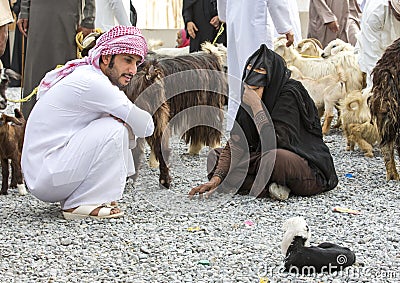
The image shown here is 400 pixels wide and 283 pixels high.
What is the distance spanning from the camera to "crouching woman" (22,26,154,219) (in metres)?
4.59

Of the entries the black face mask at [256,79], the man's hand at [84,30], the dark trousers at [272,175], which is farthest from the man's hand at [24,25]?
the dark trousers at [272,175]

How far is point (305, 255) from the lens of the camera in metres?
3.58

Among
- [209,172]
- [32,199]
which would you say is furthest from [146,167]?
[32,199]

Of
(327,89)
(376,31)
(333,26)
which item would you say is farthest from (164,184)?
(333,26)

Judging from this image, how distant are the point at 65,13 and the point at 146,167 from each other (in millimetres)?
1395

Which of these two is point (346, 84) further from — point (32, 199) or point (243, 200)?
point (32, 199)

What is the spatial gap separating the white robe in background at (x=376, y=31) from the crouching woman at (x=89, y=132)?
3.13 m

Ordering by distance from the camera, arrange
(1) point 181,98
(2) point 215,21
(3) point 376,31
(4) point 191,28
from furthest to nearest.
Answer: (4) point 191,28, (2) point 215,21, (3) point 376,31, (1) point 181,98

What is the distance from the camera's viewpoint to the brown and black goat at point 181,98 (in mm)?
5531

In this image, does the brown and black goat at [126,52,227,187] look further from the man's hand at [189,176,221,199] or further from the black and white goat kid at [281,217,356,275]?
the black and white goat kid at [281,217,356,275]

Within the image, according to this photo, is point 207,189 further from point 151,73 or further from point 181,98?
point 181,98

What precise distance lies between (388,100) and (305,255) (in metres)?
2.35

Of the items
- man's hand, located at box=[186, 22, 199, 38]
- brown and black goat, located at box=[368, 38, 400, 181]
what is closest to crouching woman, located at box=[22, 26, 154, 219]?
brown and black goat, located at box=[368, 38, 400, 181]

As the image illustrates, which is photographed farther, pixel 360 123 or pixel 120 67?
pixel 360 123
